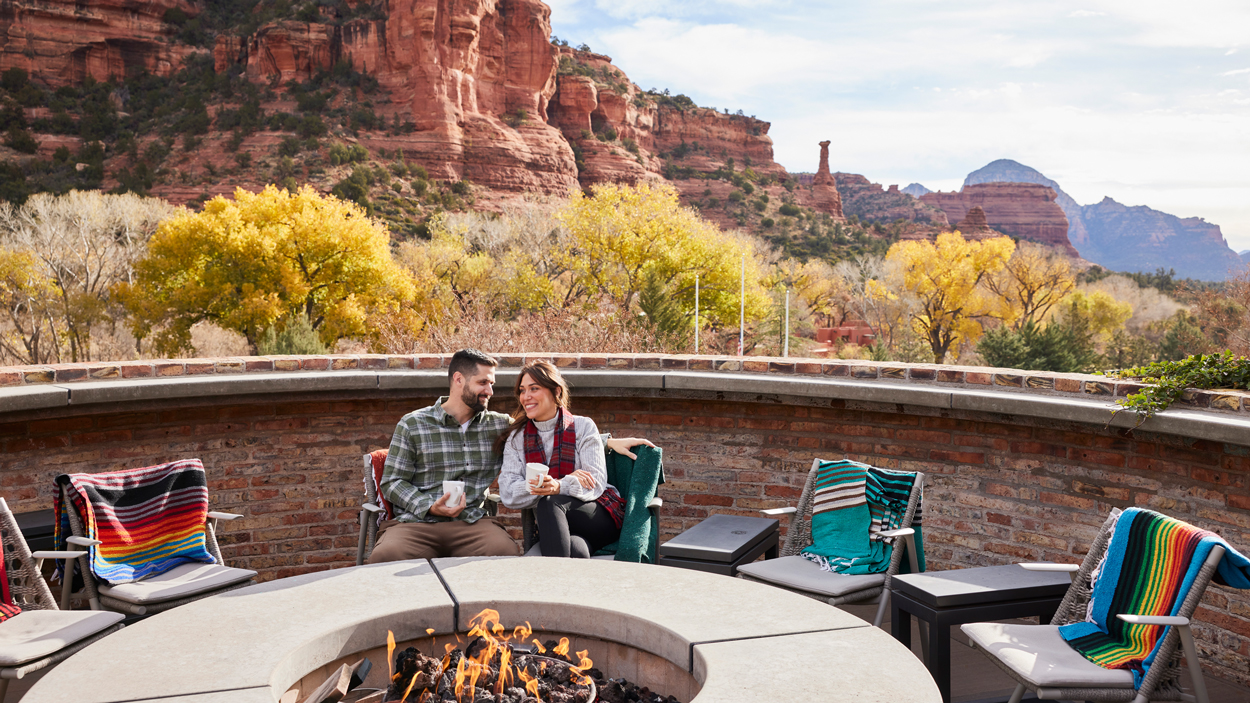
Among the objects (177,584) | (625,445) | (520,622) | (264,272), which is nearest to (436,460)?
(625,445)

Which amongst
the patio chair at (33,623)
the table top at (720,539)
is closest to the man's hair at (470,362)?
the table top at (720,539)

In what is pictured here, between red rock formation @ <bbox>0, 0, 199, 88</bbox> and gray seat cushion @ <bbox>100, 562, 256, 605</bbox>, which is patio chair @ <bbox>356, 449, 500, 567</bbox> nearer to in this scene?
gray seat cushion @ <bbox>100, 562, 256, 605</bbox>

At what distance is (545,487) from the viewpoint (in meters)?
3.25

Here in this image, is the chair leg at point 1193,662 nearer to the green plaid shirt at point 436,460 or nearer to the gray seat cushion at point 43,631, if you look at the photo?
the green plaid shirt at point 436,460

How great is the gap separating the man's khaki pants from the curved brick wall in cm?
100

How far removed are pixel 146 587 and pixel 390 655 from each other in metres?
1.54

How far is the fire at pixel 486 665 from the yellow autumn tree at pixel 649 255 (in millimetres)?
20763

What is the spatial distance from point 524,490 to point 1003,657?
81.5 inches

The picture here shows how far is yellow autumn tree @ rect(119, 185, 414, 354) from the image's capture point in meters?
23.0

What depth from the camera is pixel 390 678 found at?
247 cm

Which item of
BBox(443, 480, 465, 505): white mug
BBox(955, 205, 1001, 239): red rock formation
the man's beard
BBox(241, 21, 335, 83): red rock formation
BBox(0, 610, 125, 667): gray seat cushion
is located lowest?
BBox(0, 610, 125, 667): gray seat cushion

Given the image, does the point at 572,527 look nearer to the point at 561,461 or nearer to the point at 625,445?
the point at 561,461

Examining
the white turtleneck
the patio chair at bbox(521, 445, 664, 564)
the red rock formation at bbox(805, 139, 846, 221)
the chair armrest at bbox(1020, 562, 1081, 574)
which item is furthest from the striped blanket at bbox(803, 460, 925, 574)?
the red rock formation at bbox(805, 139, 846, 221)

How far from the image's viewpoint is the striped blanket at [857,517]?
11.8ft
